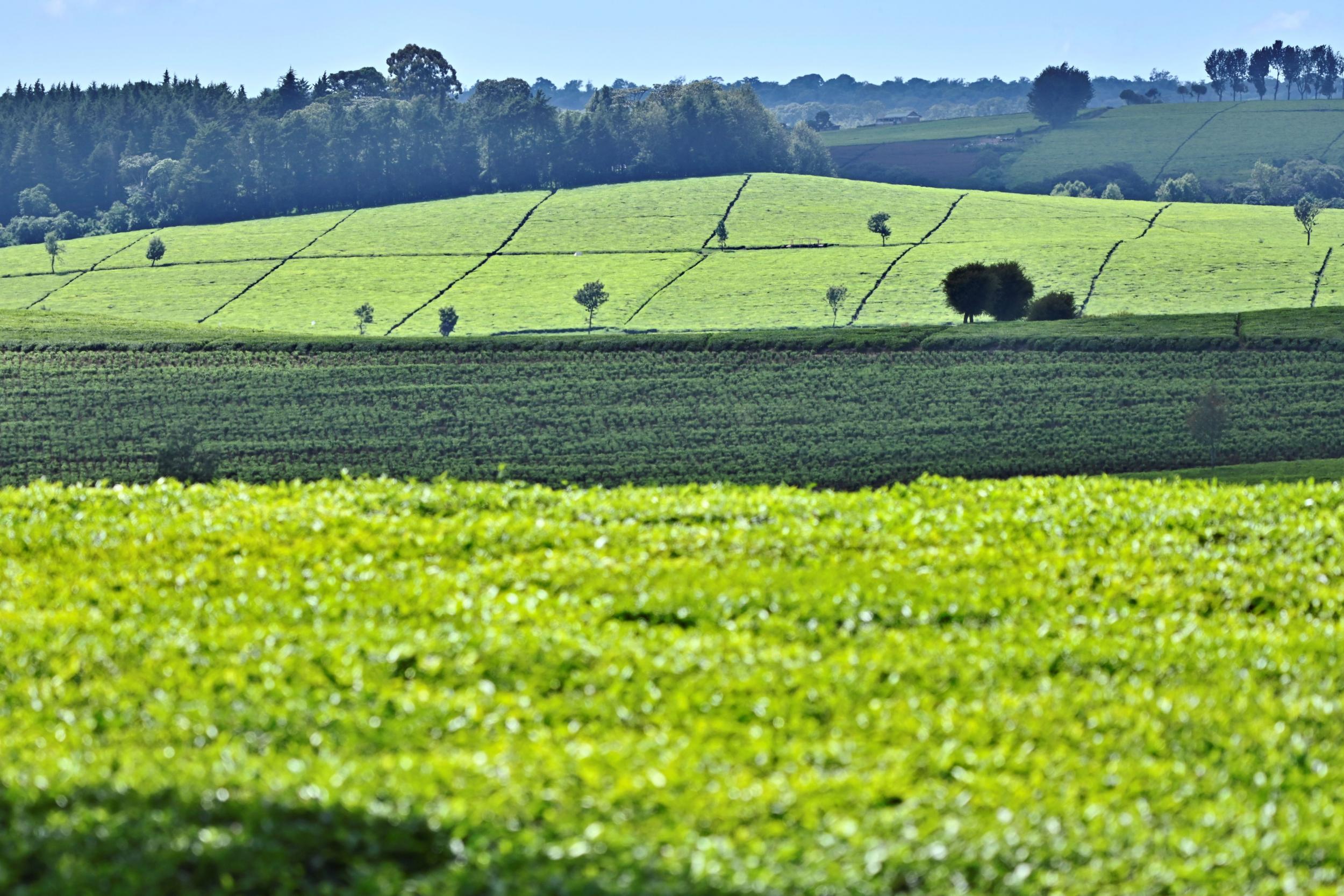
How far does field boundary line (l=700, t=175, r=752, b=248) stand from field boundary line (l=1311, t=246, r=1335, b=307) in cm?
6058

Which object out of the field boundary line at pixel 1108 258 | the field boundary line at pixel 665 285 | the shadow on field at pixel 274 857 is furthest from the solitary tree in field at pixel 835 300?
the shadow on field at pixel 274 857

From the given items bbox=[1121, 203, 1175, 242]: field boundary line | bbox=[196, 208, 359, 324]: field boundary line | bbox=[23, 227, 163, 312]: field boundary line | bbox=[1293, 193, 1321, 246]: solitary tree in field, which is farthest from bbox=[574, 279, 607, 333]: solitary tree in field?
bbox=[1293, 193, 1321, 246]: solitary tree in field

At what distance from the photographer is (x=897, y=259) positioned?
462ft

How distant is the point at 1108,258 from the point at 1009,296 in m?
27.0

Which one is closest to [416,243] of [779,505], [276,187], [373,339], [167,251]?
[167,251]

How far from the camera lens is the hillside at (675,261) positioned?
12406 centimetres

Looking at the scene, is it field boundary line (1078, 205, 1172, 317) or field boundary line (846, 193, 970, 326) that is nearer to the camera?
field boundary line (1078, 205, 1172, 317)

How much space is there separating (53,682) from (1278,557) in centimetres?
1296

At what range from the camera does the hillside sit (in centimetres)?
12406

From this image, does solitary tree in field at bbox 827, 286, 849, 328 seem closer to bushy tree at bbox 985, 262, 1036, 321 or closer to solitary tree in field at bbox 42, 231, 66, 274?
bushy tree at bbox 985, 262, 1036, 321

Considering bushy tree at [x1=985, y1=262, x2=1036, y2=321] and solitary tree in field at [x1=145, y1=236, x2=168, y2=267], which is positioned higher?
solitary tree in field at [x1=145, y1=236, x2=168, y2=267]

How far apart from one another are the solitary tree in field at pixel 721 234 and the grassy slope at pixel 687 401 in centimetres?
5598

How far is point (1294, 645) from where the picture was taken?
13234mm

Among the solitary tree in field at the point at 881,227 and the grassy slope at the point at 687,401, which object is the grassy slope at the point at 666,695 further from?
the solitary tree in field at the point at 881,227
